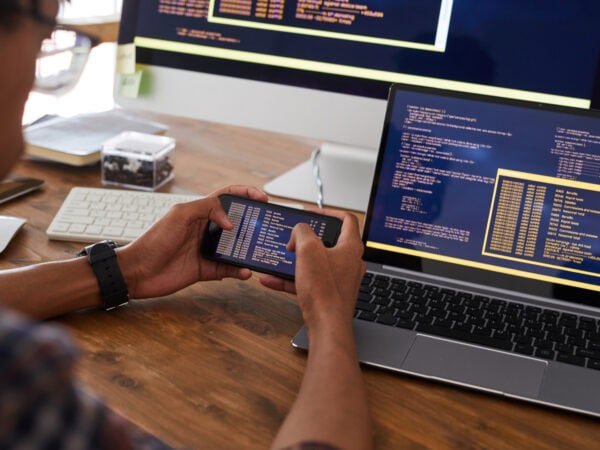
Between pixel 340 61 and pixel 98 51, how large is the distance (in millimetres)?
1432

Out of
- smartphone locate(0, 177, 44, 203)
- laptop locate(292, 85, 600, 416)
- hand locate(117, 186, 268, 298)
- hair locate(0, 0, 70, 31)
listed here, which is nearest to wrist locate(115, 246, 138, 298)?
hand locate(117, 186, 268, 298)

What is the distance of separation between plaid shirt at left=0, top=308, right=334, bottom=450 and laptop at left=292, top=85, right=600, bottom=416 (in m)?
0.47

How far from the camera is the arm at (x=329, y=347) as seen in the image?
65 centimetres

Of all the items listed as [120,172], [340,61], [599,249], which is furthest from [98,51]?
[599,249]

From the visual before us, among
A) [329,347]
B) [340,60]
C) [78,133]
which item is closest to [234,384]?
[329,347]

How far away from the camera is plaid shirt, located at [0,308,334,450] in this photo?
36 centimetres

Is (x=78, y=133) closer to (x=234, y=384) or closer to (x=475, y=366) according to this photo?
(x=234, y=384)

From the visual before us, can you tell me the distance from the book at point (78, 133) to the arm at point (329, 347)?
0.51 metres

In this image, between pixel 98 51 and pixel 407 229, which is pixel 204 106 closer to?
pixel 407 229

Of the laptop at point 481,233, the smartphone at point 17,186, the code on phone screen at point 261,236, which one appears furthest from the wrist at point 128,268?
the smartphone at point 17,186

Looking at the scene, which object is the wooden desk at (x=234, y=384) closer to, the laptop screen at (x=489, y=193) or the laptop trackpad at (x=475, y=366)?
the laptop trackpad at (x=475, y=366)

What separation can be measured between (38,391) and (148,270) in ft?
1.88

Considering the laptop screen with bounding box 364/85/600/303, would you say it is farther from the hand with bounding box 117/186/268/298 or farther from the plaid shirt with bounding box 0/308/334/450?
the plaid shirt with bounding box 0/308/334/450

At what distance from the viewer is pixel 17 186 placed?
1.20 meters
